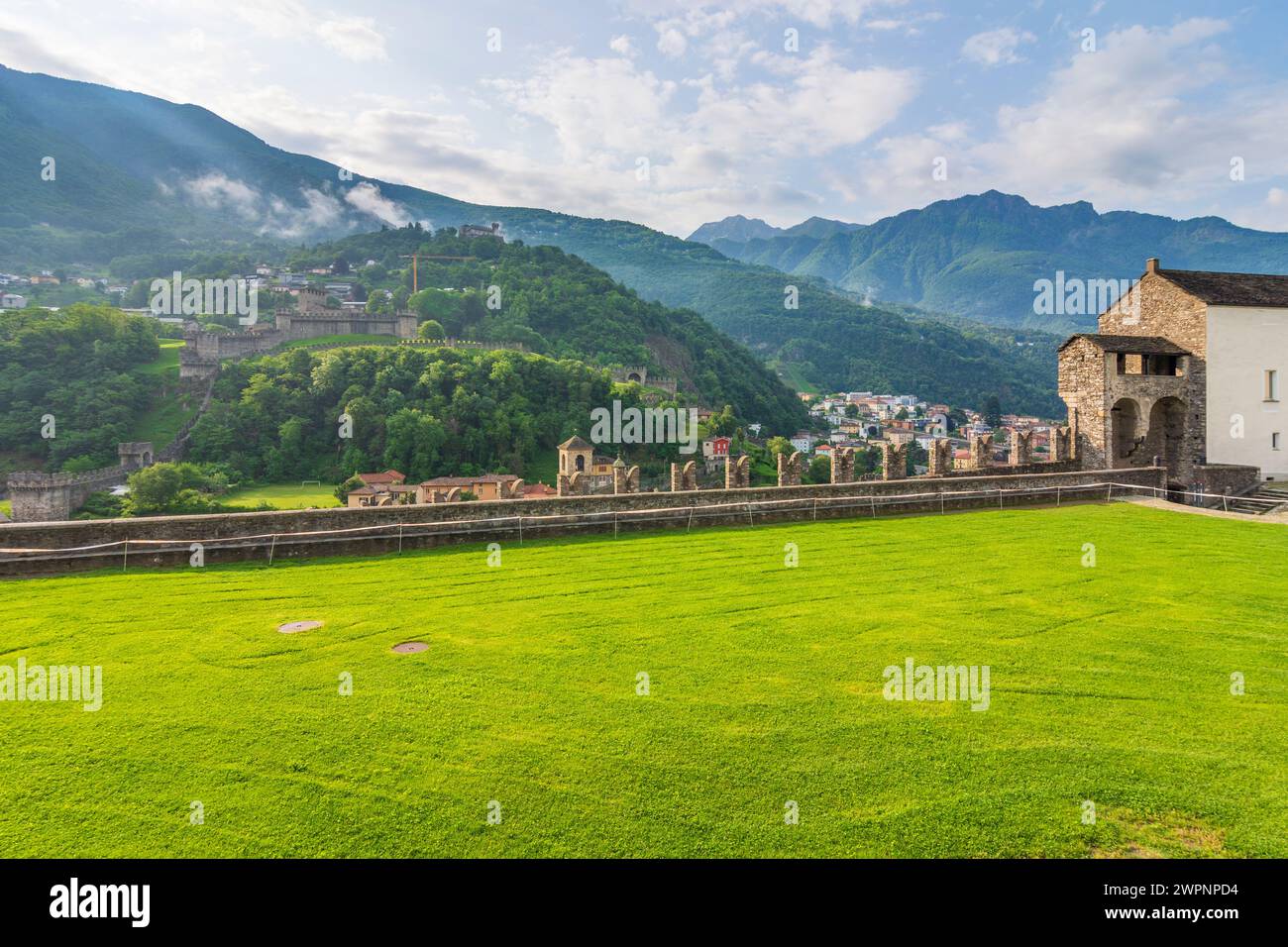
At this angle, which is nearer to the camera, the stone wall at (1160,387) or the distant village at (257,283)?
the stone wall at (1160,387)

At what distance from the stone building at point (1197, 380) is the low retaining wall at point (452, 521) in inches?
233

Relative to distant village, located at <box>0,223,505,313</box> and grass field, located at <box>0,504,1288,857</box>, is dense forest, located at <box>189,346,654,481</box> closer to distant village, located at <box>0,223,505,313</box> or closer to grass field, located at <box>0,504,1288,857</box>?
distant village, located at <box>0,223,505,313</box>

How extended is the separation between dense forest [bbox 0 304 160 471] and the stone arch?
8619 cm

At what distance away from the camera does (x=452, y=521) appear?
541 inches

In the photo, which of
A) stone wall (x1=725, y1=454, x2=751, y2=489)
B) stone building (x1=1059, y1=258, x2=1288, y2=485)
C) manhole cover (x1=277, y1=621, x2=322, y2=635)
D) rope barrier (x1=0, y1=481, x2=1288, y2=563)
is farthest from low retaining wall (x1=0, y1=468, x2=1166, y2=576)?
stone building (x1=1059, y1=258, x2=1288, y2=485)

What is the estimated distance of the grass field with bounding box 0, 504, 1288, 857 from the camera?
456cm

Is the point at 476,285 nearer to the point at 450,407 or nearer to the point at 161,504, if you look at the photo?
the point at 450,407

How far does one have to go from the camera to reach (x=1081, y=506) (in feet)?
60.0

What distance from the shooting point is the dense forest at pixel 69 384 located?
2790 inches

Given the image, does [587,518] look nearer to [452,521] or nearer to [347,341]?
[452,521]

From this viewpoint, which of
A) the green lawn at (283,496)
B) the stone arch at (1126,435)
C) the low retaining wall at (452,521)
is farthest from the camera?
the green lawn at (283,496)

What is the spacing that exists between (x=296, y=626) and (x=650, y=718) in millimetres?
5234

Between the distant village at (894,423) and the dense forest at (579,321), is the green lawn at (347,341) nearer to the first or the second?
the dense forest at (579,321)

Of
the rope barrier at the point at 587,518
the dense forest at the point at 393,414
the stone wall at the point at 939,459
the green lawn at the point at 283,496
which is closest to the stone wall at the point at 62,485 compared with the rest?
the dense forest at the point at 393,414
